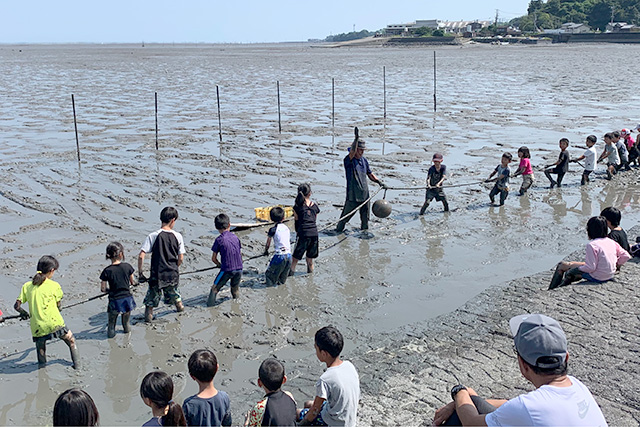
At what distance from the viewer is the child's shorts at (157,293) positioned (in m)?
7.73

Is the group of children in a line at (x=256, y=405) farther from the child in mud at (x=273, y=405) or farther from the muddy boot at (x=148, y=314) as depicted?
the muddy boot at (x=148, y=314)

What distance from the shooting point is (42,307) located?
649 centimetres

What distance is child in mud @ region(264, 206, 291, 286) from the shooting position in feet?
29.0

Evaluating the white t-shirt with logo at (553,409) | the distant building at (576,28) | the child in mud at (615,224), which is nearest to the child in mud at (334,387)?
the white t-shirt with logo at (553,409)

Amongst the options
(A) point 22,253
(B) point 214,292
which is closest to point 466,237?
(B) point 214,292

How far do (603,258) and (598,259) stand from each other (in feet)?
0.22

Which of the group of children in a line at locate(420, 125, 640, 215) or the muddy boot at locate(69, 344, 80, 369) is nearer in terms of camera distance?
the muddy boot at locate(69, 344, 80, 369)

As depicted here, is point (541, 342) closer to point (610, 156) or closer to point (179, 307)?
point (179, 307)

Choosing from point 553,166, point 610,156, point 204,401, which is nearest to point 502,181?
point 553,166

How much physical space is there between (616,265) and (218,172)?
1105cm

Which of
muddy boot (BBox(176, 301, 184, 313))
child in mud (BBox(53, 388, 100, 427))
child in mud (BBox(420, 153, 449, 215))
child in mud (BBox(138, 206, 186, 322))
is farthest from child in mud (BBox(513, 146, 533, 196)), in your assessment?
child in mud (BBox(53, 388, 100, 427))

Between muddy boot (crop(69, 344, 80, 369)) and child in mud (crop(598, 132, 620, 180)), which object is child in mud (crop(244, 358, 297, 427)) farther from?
child in mud (crop(598, 132, 620, 180))

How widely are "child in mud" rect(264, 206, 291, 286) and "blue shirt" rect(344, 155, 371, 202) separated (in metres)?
2.81

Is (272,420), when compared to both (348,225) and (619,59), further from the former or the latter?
(619,59)
